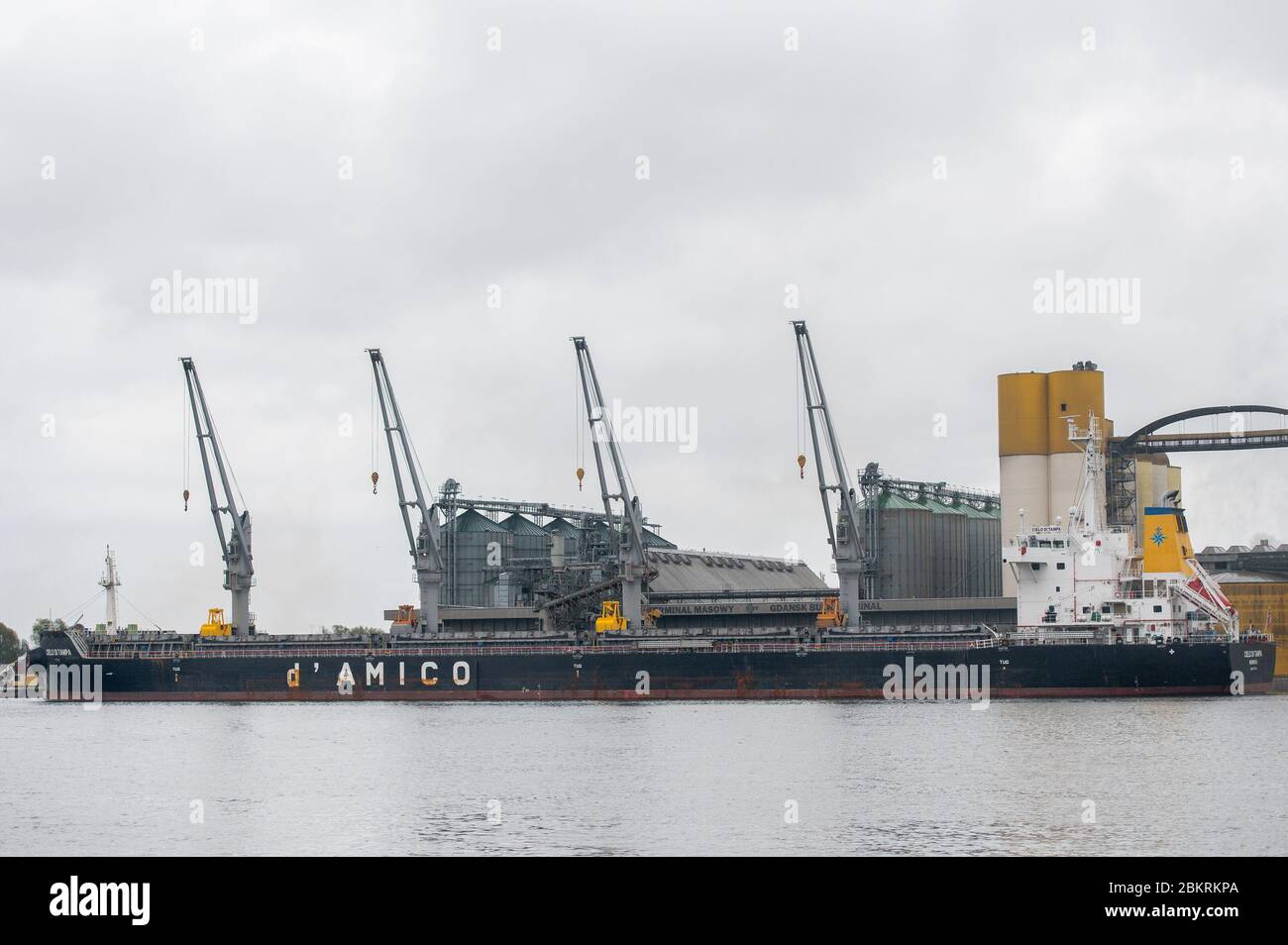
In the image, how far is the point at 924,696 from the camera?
286ft

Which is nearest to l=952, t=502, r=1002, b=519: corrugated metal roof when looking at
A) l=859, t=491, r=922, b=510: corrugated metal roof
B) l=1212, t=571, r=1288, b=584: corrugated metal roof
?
l=859, t=491, r=922, b=510: corrugated metal roof

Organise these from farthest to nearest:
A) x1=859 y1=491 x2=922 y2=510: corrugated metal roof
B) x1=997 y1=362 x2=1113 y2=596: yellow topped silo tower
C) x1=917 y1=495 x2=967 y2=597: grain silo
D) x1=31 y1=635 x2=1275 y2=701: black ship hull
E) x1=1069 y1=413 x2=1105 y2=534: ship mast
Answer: x1=917 y1=495 x2=967 y2=597: grain silo → x1=859 y1=491 x2=922 y2=510: corrugated metal roof → x1=997 y1=362 x2=1113 y2=596: yellow topped silo tower → x1=1069 y1=413 x2=1105 y2=534: ship mast → x1=31 y1=635 x2=1275 y2=701: black ship hull

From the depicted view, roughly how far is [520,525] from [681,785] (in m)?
87.5

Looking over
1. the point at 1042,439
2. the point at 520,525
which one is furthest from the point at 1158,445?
the point at 520,525

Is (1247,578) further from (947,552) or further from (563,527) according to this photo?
(563,527)

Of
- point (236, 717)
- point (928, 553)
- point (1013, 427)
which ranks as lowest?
point (236, 717)

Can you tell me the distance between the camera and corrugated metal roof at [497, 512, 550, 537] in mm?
132000

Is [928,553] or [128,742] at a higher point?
[928,553]

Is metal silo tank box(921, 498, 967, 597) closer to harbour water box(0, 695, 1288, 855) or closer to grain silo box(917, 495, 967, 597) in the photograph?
grain silo box(917, 495, 967, 597)

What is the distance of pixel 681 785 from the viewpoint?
4619 centimetres

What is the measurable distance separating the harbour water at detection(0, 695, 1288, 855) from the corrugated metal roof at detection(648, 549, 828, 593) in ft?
134
